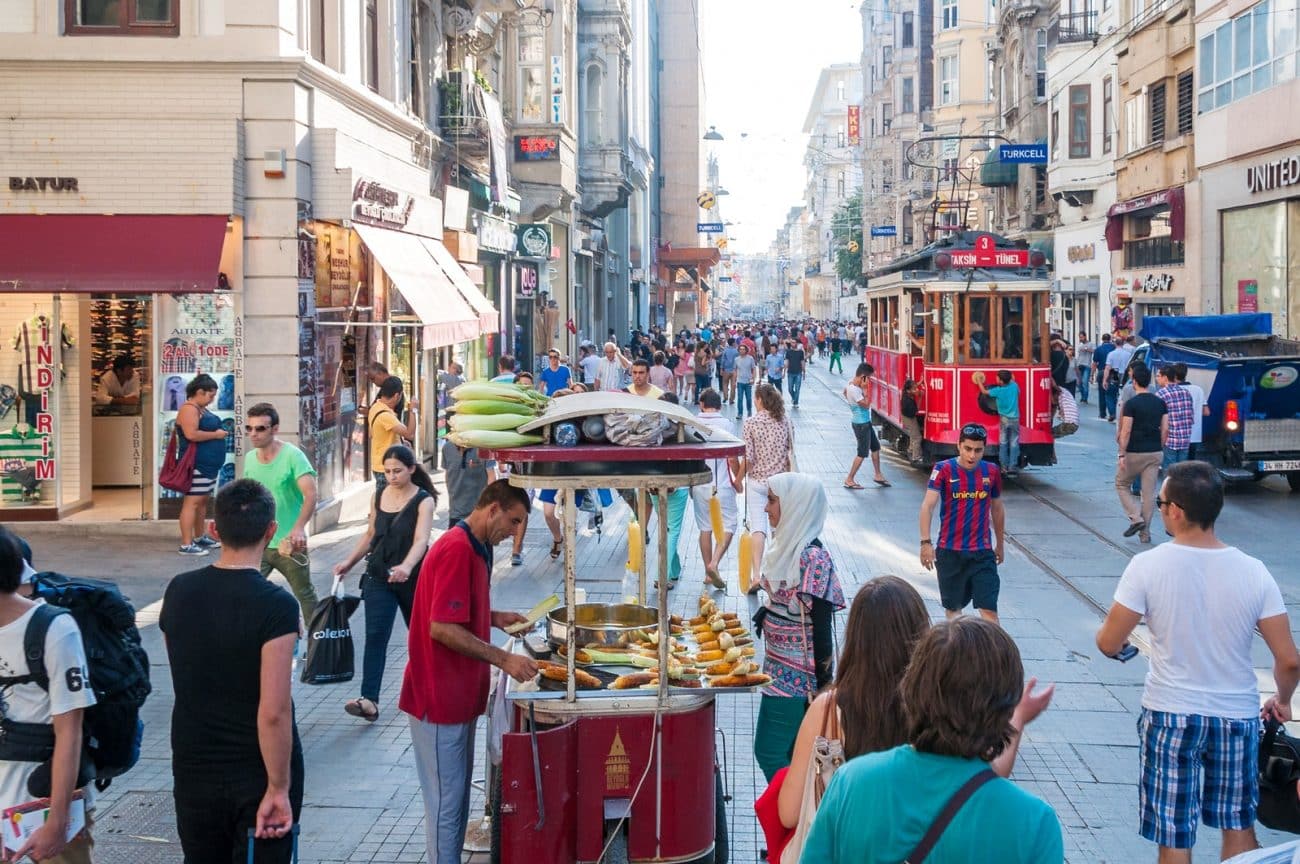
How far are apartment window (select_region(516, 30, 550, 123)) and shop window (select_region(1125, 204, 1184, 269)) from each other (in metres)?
14.8

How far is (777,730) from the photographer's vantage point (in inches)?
233

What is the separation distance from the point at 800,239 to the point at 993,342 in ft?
587

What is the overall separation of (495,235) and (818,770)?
24387 millimetres

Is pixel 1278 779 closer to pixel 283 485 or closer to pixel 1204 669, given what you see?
pixel 1204 669

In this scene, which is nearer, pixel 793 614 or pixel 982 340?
pixel 793 614

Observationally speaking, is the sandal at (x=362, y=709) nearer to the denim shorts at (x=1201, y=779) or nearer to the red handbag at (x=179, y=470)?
the denim shorts at (x=1201, y=779)

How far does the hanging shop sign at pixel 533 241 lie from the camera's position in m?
30.5

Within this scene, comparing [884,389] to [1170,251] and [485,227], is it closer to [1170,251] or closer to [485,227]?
[485,227]

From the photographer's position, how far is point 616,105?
1670 inches

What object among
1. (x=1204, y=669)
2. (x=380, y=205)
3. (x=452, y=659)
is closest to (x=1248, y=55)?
(x=380, y=205)

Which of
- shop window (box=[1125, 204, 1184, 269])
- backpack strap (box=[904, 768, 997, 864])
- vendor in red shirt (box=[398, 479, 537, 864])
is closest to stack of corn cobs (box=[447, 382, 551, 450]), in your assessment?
vendor in red shirt (box=[398, 479, 537, 864])

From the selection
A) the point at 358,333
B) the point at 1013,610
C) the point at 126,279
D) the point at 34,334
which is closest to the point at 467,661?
the point at 1013,610

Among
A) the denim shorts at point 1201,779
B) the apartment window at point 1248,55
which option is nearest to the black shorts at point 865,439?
the apartment window at point 1248,55

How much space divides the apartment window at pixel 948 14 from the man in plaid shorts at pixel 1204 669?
234ft
